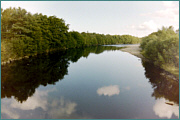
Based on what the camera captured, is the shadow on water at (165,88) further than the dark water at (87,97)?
Yes

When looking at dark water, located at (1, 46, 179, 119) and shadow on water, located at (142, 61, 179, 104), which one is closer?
dark water, located at (1, 46, 179, 119)

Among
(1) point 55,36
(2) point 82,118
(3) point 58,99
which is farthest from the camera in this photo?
(1) point 55,36

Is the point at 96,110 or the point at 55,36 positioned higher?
the point at 55,36

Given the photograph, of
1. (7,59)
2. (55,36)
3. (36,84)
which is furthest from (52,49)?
(36,84)

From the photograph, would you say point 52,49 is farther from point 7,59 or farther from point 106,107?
point 106,107

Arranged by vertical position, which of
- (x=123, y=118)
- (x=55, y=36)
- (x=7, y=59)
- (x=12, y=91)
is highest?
(x=55, y=36)

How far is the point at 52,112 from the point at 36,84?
23.8 ft

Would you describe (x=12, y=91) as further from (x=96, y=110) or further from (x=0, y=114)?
(x=96, y=110)

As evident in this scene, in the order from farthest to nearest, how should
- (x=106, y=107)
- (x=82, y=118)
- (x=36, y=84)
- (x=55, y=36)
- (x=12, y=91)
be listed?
(x=55, y=36), (x=36, y=84), (x=12, y=91), (x=106, y=107), (x=82, y=118)

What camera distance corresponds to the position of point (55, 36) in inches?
2071

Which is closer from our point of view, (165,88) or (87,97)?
(87,97)

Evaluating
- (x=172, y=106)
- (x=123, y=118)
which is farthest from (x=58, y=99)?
(x=172, y=106)

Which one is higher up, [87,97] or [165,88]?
[165,88]

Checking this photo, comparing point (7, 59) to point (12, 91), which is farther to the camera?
point (7, 59)
